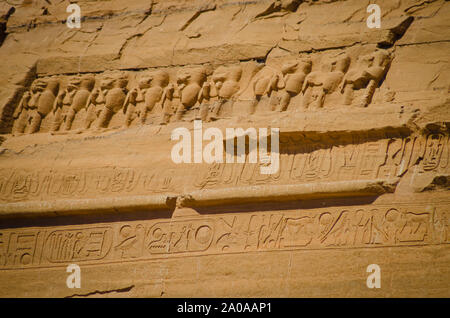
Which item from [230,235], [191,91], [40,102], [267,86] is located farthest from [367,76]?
[40,102]

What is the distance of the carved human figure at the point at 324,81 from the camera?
6164 millimetres

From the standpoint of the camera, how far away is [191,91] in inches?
258

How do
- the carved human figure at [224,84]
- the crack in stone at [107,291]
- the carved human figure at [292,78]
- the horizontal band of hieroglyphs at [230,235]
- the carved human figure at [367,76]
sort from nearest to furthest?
1. the horizontal band of hieroglyphs at [230,235]
2. the crack in stone at [107,291]
3. the carved human figure at [367,76]
4. the carved human figure at [292,78]
5. the carved human figure at [224,84]

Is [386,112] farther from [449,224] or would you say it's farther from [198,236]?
[198,236]

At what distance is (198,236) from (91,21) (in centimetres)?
296

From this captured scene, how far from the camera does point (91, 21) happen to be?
7465 mm

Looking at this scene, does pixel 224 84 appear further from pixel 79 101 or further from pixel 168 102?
pixel 79 101

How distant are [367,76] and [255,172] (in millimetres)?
1315

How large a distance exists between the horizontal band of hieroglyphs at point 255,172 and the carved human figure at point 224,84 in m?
0.68

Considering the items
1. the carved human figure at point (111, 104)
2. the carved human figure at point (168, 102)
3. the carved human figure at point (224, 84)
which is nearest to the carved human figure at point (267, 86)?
the carved human figure at point (224, 84)

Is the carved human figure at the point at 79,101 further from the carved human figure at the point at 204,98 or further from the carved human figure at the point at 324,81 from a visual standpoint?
the carved human figure at the point at 324,81

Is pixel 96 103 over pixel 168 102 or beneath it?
over

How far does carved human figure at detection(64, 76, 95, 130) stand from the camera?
6.96 m

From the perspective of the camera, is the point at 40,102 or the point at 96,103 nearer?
the point at 96,103
